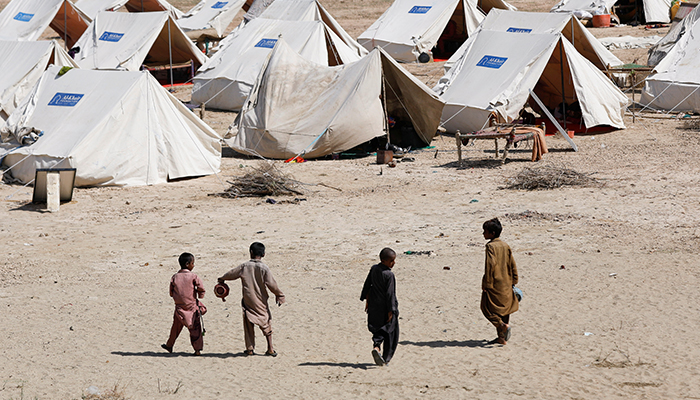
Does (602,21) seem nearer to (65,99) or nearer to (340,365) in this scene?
(65,99)

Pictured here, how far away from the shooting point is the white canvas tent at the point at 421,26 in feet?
83.6

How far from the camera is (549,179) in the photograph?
12.0m

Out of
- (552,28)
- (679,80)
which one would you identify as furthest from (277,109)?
(679,80)

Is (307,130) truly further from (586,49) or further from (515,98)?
(586,49)

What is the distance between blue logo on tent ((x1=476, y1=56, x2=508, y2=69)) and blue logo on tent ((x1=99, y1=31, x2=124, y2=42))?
1118 centimetres

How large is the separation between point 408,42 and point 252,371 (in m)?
20.7

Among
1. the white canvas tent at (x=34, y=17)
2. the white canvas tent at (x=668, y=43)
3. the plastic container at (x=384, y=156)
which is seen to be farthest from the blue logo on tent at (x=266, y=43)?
the white canvas tent at (x=668, y=43)

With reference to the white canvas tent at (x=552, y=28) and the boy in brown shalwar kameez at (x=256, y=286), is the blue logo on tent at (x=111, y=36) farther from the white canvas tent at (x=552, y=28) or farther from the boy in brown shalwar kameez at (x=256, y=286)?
the boy in brown shalwar kameez at (x=256, y=286)

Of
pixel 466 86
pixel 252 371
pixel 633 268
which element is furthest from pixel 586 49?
pixel 252 371

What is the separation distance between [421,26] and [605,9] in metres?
8.88

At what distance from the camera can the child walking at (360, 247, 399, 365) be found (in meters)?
5.77

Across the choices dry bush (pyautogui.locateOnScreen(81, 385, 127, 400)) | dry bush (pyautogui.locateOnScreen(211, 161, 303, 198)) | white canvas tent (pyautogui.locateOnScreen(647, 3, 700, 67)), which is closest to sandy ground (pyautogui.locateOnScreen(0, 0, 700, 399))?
dry bush (pyautogui.locateOnScreen(81, 385, 127, 400))

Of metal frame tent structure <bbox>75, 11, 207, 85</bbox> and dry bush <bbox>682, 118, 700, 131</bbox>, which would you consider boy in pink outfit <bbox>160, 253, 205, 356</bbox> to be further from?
metal frame tent structure <bbox>75, 11, 207, 85</bbox>

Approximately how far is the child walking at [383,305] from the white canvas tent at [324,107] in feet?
30.2
